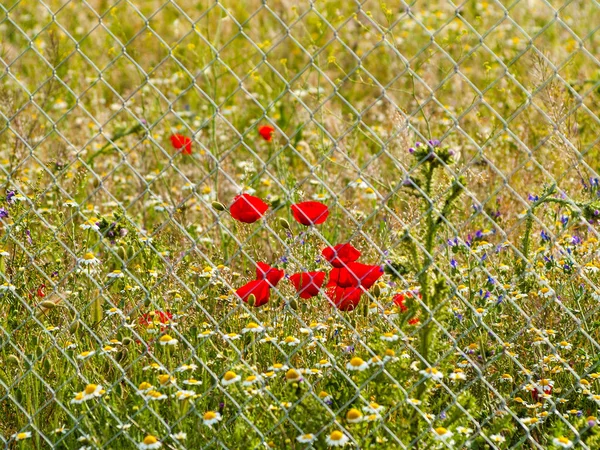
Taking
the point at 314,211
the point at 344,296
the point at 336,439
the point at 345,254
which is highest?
the point at 314,211

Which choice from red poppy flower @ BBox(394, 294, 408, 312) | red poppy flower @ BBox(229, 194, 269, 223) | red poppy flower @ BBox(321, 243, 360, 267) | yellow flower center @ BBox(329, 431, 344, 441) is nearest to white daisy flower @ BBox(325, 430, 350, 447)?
yellow flower center @ BBox(329, 431, 344, 441)

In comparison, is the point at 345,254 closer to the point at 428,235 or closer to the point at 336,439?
the point at 428,235

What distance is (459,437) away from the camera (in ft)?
7.08

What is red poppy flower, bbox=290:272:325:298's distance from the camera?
237cm

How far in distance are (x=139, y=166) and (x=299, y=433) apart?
2085 millimetres

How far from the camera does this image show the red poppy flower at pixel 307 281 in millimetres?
2371

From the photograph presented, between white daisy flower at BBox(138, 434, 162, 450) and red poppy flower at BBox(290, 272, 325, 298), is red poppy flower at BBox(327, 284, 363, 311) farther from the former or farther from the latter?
white daisy flower at BBox(138, 434, 162, 450)

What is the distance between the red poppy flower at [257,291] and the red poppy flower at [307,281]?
75 mm

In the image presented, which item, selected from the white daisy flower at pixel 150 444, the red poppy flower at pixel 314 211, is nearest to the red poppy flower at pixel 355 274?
the red poppy flower at pixel 314 211

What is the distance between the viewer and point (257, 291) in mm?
2455

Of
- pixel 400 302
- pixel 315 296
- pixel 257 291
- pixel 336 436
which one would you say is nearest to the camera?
pixel 336 436

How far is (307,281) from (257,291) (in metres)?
0.13

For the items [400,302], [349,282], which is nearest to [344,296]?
[349,282]

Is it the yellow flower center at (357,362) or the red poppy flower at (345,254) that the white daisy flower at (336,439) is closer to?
the yellow flower center at (357,362)
